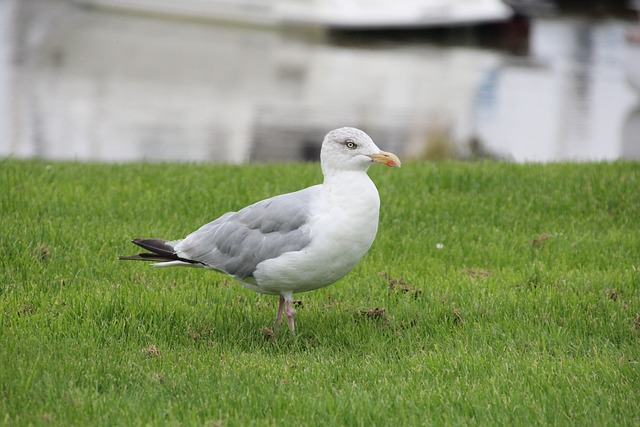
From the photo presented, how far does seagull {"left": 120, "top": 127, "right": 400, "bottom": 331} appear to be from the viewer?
226 inches

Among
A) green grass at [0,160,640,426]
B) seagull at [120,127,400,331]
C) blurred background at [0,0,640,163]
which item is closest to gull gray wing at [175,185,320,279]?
seagull at [120,127,400,331]

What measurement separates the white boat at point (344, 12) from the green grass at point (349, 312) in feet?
64.5

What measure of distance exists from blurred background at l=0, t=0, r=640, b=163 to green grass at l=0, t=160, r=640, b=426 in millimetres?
3544

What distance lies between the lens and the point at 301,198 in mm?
6008

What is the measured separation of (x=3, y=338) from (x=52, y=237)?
83.4 inches

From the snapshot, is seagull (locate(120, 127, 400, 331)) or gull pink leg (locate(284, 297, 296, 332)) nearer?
seagull (locate(120, 127, 400, 331))

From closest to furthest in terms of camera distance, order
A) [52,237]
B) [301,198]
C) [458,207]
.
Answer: [301,198] → [52,237] → [458,207]

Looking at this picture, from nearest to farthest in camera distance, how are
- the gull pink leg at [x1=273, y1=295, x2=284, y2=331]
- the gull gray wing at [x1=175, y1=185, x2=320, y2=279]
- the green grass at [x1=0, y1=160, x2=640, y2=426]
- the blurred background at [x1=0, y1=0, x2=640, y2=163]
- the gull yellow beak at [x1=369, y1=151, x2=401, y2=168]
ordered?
the green grass at [x1=0, y1=160, x2=640, y2=426]
the gull yellow beak at [x1=369, y1=151, x2=401, y2=168]
the gull gray wing at [x1=175, y1=185, x2=320, y2=279]
the gull pink leg at [x1=273, y1=295, x2=284, y2=331]
the blurred background at [x1=0, y1=0, x2=640, y2=163]

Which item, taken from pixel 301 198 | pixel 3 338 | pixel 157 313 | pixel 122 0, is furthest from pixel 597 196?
pixel 122 0

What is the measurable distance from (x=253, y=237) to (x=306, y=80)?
17.3 metres

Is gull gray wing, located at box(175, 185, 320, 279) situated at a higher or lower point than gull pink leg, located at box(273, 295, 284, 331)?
higher

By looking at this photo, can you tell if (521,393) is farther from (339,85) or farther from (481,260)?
(339,85)

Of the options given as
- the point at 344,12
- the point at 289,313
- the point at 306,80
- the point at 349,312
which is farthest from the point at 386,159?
the point at 344,12

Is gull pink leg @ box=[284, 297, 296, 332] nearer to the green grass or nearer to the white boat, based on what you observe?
the green grass
